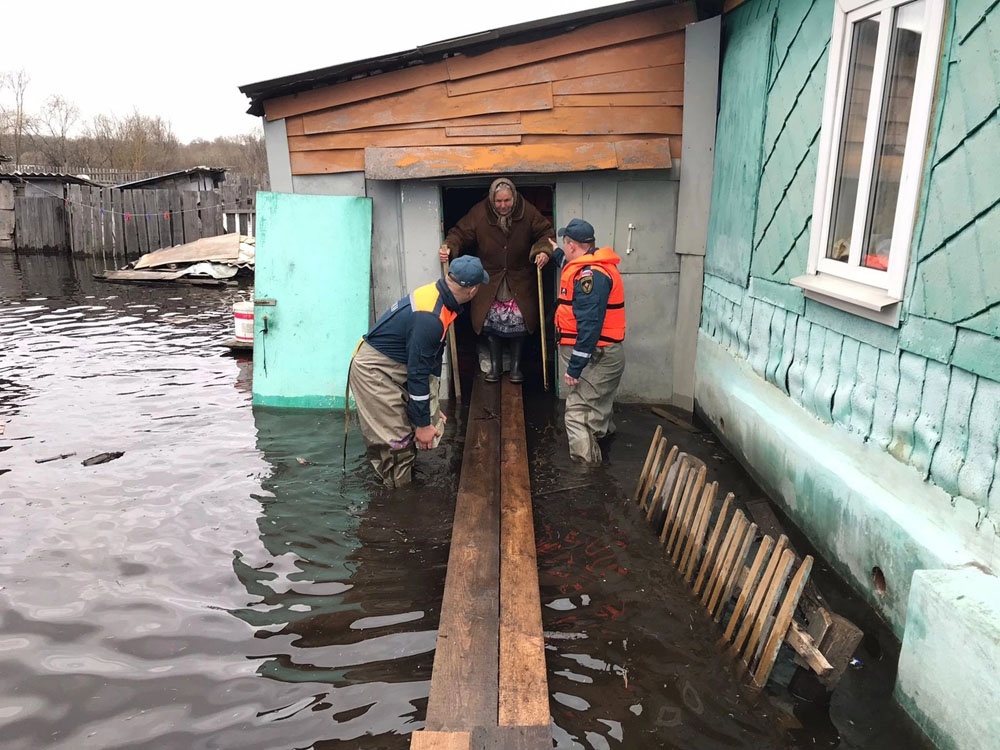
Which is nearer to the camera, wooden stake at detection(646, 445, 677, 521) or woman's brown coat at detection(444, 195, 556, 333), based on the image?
wooden stake at detection(646, 445, 677, 521)

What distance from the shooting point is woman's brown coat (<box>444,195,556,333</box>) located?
7629 millimetres

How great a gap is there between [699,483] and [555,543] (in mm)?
1138

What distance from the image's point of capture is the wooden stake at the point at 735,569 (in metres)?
3.72

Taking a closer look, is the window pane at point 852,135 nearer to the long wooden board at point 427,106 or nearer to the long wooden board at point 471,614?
the long wooden board at point 471,614

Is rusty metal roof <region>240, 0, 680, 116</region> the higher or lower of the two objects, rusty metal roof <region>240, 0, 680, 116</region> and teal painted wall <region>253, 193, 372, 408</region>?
the higher

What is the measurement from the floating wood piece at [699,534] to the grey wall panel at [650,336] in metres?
3.57

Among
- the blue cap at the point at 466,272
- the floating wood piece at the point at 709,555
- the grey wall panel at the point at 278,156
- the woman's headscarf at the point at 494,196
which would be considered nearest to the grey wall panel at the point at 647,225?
the woman's headscarf at the point at 494,196

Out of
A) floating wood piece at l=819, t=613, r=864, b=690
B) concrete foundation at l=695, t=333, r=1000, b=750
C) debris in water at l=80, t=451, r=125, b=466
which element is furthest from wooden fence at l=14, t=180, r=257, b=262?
floating wood piece at l=819, t=613, r=864, b=690

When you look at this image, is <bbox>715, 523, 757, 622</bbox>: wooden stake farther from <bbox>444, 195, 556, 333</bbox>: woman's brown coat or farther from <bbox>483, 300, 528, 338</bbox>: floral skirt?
<bbox>483, 300, 528, 338</bbox>: floral skirt

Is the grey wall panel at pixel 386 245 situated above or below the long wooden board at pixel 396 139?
below

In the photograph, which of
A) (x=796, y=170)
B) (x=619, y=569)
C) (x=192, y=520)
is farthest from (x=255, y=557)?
(x=796, y=170)

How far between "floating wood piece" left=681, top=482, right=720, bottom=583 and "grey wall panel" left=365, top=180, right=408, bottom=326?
14.8 ft

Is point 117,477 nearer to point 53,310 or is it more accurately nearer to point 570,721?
point 570,721

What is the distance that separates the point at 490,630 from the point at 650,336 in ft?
15.9
